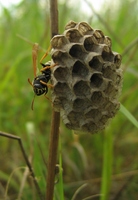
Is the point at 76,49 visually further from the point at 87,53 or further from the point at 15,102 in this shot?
the point at 15,102

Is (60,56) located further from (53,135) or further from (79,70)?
(53,135)

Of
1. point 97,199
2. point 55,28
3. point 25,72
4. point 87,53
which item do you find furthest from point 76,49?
point 25,72

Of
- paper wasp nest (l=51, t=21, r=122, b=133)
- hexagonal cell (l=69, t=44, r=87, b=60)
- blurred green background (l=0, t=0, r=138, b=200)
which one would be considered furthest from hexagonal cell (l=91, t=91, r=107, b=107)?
blurred green background (l=0, t=0, r=138, b=200)

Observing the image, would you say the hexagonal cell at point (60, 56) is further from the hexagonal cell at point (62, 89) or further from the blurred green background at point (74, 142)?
the blurred green background at point (74, 142)

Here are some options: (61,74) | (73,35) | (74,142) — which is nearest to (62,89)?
(61,74)

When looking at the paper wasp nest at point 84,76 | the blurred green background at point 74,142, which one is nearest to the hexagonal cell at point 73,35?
the paper wasp nest at point 84,76
